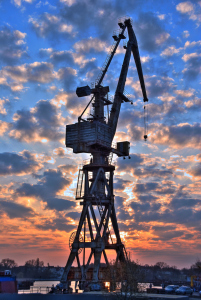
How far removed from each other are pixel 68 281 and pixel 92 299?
20.5 meters

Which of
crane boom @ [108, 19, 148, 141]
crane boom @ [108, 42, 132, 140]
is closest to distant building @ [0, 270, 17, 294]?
crane boom @ [108, 19, 148, 141]

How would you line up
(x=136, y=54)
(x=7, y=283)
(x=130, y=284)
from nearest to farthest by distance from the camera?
(x=130, y=284), (x=7, y=283), (x=136, y=54)

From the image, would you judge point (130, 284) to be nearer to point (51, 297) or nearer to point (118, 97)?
point (51, 297)

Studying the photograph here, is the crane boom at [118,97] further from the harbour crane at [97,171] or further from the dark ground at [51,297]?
the dark ground at [51,297]

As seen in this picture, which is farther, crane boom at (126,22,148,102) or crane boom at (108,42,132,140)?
crane boom at (126,22,148,102)

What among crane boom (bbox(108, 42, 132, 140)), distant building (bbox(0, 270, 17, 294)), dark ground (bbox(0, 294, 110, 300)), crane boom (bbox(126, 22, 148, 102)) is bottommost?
dark ground (bbox(0, 294, 110, 300))

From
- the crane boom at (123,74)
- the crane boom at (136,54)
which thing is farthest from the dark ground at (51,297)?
the crane boom at (136,54)

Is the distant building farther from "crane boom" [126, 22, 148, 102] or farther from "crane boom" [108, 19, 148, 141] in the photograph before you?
"crane boom" [126, 22, 148, 102]

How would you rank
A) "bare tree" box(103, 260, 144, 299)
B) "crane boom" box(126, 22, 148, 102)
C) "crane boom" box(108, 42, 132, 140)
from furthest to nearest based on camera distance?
"crane boom" box(126, 22, 148, 102), "crane boom" box(108, 42, 132, 140), "bare tree" box(103, 260, 144, 299)

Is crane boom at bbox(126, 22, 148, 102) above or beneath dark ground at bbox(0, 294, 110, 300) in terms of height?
above

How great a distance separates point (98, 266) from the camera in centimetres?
6650

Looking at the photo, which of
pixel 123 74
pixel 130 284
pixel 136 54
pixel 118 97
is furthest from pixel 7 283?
pixel 136 54

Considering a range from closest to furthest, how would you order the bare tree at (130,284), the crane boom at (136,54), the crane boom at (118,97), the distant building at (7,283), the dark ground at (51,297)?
1. the bare tree at (130,284)
2. the dark ground at (51,297)
3. the distant building at (7,283)
4. the crane boom at (118,97)
5. the crane boom at (136,54)

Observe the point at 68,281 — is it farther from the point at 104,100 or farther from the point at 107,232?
the point at 104,100
